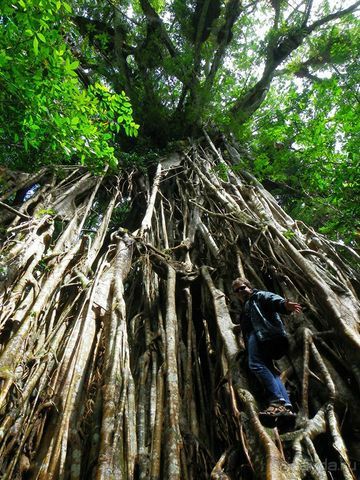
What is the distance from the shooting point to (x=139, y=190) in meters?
5.68

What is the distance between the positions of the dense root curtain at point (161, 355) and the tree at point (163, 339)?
0.01m

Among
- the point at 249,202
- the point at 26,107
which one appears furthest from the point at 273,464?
the point at 249,202

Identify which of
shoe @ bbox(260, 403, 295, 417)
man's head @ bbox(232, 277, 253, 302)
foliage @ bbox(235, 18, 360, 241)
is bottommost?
shoe @ bbox(260, 403, 295, 417)

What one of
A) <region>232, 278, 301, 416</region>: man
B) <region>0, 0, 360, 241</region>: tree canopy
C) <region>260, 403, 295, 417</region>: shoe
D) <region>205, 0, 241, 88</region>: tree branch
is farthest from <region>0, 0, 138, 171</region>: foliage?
<region>205, 0, 241, 88</region>: tree branch

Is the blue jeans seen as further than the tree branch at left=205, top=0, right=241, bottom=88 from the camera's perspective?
No

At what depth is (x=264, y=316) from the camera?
7.41 feet

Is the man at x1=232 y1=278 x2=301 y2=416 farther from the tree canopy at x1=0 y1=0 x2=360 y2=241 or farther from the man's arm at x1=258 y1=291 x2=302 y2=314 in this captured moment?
the tree canopy at x1=0 y1=0 x2=360 y2=241

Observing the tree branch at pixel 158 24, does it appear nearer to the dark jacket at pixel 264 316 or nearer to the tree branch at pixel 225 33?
the tree branch at pixel 225 33

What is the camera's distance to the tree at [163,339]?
1707 mm

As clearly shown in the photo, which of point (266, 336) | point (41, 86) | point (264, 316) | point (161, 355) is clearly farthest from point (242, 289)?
point (41, 86)

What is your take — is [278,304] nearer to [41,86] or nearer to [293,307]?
[293,307]

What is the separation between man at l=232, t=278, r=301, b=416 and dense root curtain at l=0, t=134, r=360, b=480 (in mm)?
112

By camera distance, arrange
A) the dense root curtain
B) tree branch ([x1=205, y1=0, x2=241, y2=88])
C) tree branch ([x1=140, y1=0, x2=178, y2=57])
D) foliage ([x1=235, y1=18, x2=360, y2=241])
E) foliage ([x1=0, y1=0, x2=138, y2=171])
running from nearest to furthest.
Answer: the dense root curtain, foliage ([x1=0, y1=0, x2=138, y2=171]), foliage ([x1=235, y1=18, x2=360, y2=241]), tree branch ([x1=205, y1=0, x2=241, y2=88]), tree branch ([x1=140, y1=0, x2=178, y2=57])

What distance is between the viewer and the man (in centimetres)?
189
